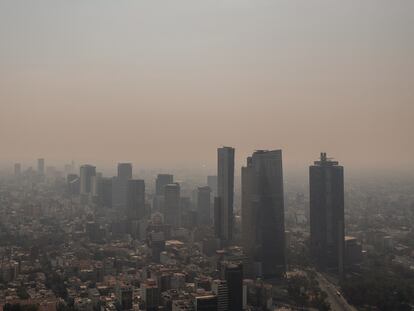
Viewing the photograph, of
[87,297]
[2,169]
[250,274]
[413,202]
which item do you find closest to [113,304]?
[87,297]

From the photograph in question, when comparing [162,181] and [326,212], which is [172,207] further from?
[326,212]

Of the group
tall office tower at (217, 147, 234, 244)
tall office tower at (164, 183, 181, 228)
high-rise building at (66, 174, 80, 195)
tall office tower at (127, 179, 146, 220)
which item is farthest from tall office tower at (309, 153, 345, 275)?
high-rise building at (66, 174, 80, 195)

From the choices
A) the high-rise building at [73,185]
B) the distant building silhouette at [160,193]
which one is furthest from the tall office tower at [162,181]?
the high-rise building at [73,185]

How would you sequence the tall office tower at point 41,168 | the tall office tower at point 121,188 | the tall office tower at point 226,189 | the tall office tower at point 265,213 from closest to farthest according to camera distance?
the tall office tower at point 265,213
the tall office tower at point 226,189
the tall office tower at point 121,188
the tall office tower at point 41,168

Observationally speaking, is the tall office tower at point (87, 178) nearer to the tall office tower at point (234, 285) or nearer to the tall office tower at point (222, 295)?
the tall office tower at point (234, 285)

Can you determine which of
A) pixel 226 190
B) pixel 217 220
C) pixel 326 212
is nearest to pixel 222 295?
pixel 326 212
